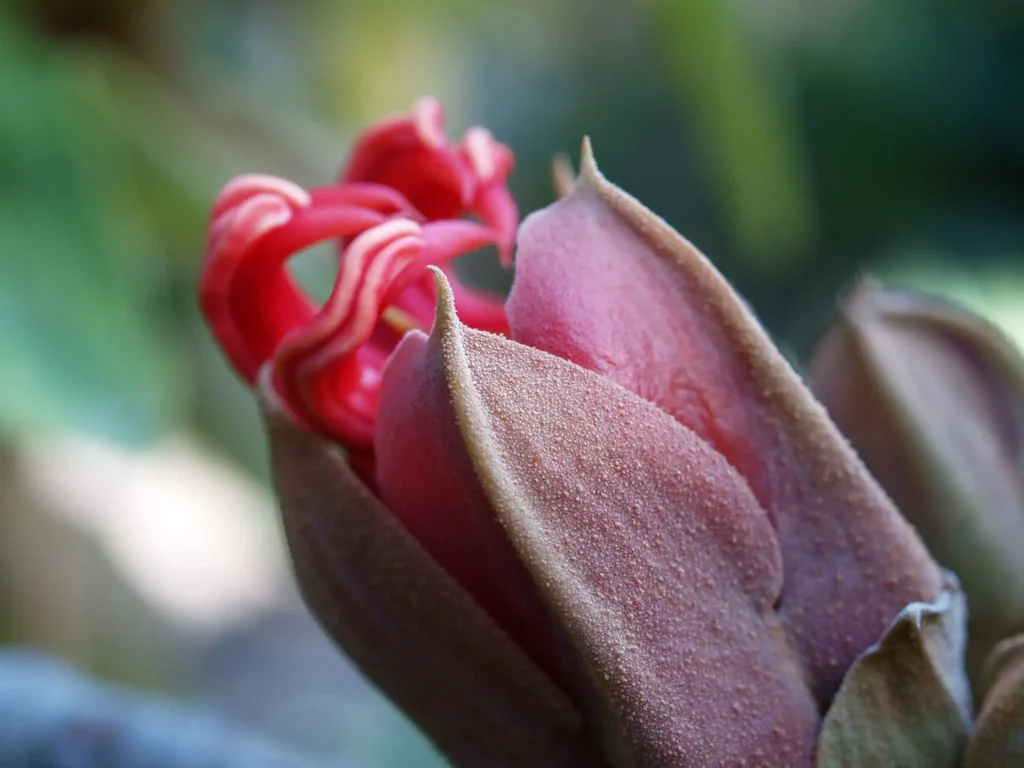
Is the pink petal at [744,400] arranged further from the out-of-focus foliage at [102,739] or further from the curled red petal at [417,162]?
the out-of-focus foliage at [102,739]

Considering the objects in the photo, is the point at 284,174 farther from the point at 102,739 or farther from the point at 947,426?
the point at 947,426

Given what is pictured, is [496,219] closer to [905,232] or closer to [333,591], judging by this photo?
[333,591]

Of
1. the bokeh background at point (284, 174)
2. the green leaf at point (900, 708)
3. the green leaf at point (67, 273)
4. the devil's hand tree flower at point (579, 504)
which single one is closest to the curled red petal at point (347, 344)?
the devil's hand tree flower at point (579, 504)

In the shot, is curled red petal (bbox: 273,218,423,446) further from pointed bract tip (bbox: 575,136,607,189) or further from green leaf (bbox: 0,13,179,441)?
green leaf (bbox: 0,13,179,441)

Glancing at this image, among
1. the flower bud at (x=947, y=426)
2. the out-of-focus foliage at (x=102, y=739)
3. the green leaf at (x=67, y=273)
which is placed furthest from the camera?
the green leaf at (x=67, y=273)

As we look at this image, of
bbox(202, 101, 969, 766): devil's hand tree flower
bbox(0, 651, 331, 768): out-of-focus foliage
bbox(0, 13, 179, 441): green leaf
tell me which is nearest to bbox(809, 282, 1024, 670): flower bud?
bbox(202, 101, 969, 766): devil's hand tree flower

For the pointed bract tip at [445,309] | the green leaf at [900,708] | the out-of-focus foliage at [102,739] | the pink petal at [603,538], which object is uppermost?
the pointed bract tip at [445,309]

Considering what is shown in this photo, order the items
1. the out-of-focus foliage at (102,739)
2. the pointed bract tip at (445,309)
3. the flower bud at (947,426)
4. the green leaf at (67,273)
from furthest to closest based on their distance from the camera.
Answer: the green leaf at (67,273) → the out-of-focus foliage at (102,739) → the flower bud at (947,426) → the pointed bract tip at (445,309)

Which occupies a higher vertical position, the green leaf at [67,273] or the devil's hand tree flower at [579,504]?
the devil's hand tree flower at [579,504]
